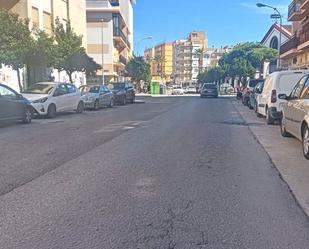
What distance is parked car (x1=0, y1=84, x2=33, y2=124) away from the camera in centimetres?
1568

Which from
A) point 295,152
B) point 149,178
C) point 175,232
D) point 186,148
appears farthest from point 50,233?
point 295,152

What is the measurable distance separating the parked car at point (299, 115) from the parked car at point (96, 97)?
596 inches

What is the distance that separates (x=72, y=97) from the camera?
2245cm

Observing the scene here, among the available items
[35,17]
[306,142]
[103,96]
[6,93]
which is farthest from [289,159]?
[35,17]

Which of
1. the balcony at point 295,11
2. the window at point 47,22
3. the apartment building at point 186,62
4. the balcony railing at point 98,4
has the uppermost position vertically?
the balcony railing at point 98,4

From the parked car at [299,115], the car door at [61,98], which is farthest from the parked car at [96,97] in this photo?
the parked car at [299,115]

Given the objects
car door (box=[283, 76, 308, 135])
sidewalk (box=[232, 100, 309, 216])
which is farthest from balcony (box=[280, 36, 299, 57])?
car door (box=[283, 76, 308, 135])

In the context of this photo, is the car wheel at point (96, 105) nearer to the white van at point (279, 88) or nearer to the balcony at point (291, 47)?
the white van at point (279, 88)

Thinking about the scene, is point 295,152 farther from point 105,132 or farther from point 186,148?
point 105,132

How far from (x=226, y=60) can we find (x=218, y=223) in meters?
84.3

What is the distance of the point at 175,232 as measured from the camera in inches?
191

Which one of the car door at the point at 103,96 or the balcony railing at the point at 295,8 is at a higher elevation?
the balcony railing at the point at 295,8

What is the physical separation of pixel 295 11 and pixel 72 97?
1097 inches

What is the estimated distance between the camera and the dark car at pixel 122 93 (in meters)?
33.2
